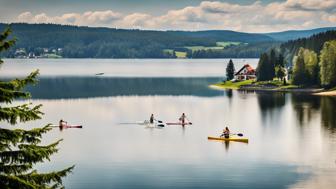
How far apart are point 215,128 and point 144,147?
20556 millimetres

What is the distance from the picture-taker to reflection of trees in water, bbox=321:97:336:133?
8881cm

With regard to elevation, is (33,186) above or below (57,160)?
above

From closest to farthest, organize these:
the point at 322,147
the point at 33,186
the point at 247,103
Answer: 1. the point at 33,186
2. the point at 322,147
3. the point at 247,103

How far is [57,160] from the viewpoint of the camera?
61.8m

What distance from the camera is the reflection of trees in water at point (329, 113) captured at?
88.8 metres

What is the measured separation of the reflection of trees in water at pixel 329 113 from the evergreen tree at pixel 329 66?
53.0 ft

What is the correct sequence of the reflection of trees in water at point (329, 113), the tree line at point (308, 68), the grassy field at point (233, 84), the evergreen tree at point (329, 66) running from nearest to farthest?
1. the reflection of trees in water at point (329, 113)
2. the evergreen tree at point (329, 66)
3. the tree line at point (308, 68)
4. the grassy field at point (233, 84)

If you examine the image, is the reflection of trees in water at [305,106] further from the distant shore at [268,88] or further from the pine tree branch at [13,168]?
the pine tree branch at [13,168]

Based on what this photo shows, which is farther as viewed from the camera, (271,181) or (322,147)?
(322,147)

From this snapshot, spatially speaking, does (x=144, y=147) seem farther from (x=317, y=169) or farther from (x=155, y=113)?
(x=155, y=113)

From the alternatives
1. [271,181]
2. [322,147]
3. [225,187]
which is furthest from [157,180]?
[322,147]

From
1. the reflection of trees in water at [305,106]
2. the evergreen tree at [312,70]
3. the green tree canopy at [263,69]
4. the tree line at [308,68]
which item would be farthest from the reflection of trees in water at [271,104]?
the green tree canopy at [263,69]

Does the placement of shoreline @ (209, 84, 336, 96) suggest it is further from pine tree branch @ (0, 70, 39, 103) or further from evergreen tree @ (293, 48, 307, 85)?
pine tree branch @ (0, 70, 39, 103)

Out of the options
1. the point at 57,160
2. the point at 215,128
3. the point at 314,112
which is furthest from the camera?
the point at 314,112
